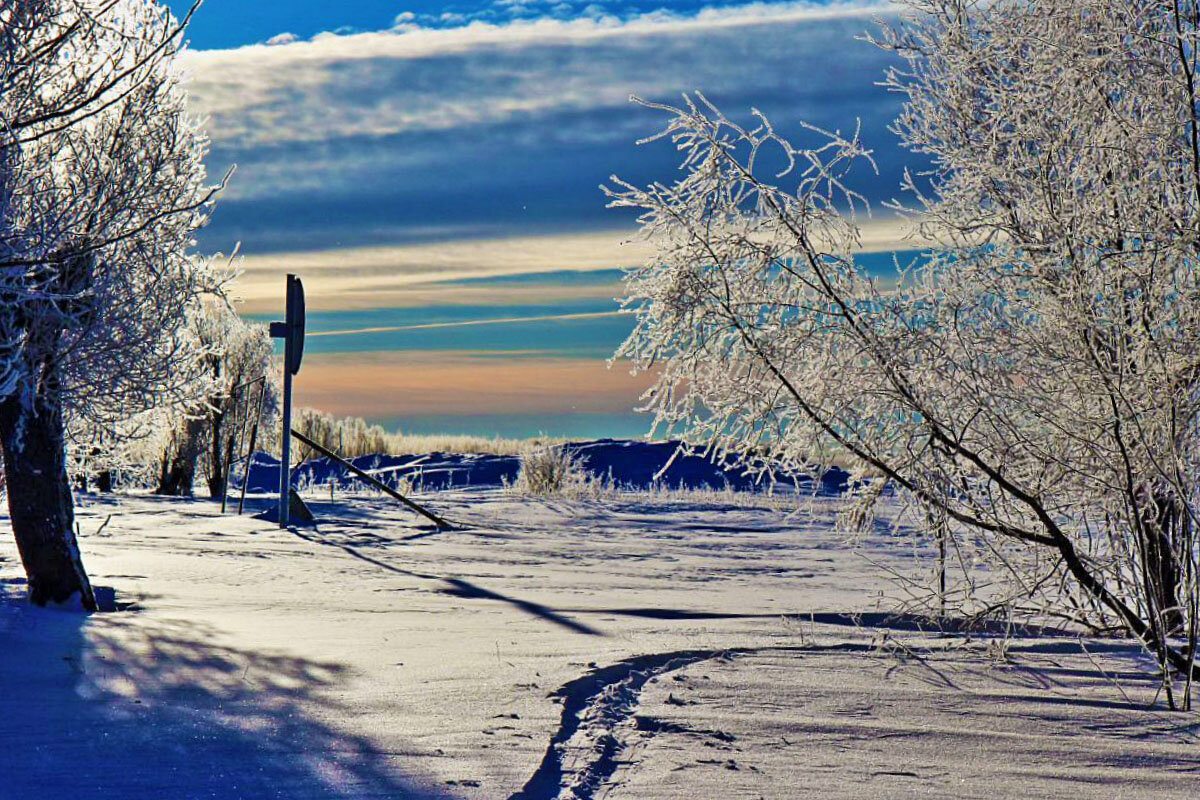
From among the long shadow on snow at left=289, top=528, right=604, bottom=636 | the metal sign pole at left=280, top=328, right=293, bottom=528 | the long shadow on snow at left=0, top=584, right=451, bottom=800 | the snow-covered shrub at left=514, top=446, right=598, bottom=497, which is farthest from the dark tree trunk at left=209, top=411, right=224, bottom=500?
the long shadow on snow at left=0, top=584, right=451, bottom=800

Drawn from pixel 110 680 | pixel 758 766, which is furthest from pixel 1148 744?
pixel 110 680

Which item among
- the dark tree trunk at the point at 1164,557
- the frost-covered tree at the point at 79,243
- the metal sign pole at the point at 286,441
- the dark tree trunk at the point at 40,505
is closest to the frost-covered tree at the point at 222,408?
the metal sign pole at the point at 286,441

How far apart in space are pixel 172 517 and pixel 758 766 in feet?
37.0

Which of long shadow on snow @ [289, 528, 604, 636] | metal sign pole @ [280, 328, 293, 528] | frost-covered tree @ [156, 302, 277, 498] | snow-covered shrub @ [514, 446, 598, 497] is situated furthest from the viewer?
frost-covered tree @ [156, 302, 277, 498]

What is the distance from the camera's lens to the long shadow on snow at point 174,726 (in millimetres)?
3004

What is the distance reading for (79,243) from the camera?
6.94 metres

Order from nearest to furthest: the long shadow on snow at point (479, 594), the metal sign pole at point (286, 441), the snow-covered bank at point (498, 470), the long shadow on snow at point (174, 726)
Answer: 1. the long shadow on snow at point (174, 726)
2. the long shadow on snow at point (479, 594)
3. the metal sign pole at point (286, 441)
4. the snow-covered bank at point (498, 470)

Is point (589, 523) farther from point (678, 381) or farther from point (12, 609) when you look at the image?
point (678, 381)

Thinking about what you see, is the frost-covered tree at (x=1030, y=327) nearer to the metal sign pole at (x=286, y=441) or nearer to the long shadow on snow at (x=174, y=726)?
the long shadow on snow at (x=174, y=726)

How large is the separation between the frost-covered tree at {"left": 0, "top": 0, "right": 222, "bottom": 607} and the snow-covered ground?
95 centimetres

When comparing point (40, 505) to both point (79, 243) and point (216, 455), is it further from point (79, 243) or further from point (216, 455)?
point (216, 455)

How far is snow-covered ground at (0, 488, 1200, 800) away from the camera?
312cm

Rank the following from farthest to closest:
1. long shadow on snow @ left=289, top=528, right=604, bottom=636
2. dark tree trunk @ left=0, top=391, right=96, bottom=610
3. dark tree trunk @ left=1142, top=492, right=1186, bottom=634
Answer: dark tree trunk @ left=0, top=391, right=96, bottom=610 < long shadow on snow @ left=289, top=528, right=604, bottom=636 < dark tree trunk @ left=1142, top=492, right=1186, bottom=634

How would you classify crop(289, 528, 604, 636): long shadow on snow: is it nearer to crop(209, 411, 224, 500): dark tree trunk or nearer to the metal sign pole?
the metal sign pole
